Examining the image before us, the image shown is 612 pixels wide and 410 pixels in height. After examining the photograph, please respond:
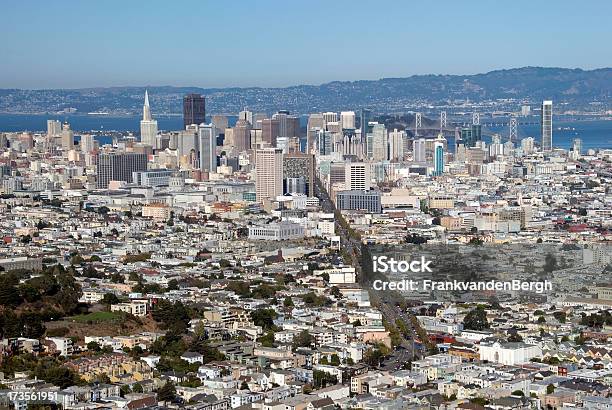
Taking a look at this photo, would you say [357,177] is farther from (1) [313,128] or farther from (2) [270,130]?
(1) [313,128]

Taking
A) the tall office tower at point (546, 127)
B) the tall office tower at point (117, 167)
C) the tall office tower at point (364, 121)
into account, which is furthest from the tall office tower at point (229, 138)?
the tall office tower at point (546, 127)

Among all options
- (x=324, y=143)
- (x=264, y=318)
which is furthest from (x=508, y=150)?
(x=264, y=318)

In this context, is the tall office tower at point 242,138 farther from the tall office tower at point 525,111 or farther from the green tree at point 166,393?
the green tree at point 166,393

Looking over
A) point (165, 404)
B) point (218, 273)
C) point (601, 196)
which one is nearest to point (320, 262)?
point (218, 273)

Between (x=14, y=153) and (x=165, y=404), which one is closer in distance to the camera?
(x=165, y=404)

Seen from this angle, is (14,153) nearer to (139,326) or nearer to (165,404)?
(139,326)
